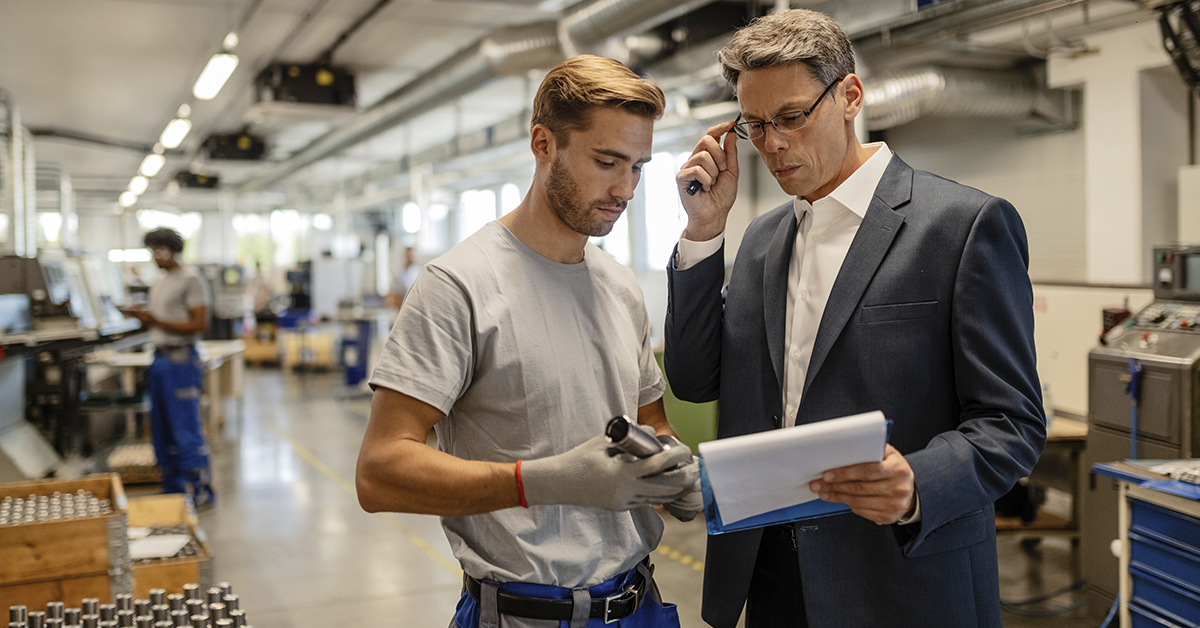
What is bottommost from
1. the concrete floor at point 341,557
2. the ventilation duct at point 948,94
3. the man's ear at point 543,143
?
the concrete floor at point 341,557

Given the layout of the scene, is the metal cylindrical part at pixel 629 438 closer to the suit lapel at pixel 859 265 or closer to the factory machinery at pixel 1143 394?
the suit lapel at pixel 859 265

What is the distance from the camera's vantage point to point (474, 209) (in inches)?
725

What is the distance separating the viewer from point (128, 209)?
20734 mm

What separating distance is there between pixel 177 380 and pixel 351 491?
1.53 meters

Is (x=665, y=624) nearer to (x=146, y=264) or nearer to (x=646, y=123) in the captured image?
(x=646, y=123)

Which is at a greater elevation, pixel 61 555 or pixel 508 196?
pixel 508 196

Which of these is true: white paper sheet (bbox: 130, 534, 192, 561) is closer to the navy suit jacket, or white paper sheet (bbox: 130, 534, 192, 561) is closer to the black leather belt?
the black leather belt

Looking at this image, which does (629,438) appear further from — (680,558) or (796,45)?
(680,558)

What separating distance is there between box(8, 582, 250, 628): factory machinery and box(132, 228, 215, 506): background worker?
3.56 m

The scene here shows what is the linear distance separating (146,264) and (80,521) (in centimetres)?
1875

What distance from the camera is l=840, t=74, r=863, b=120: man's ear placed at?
1.46 metres

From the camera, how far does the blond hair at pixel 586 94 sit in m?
1.32

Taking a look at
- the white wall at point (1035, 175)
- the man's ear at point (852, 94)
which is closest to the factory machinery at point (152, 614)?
the man's ear at point (852, 94)

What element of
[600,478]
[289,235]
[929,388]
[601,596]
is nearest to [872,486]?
[929,388]
